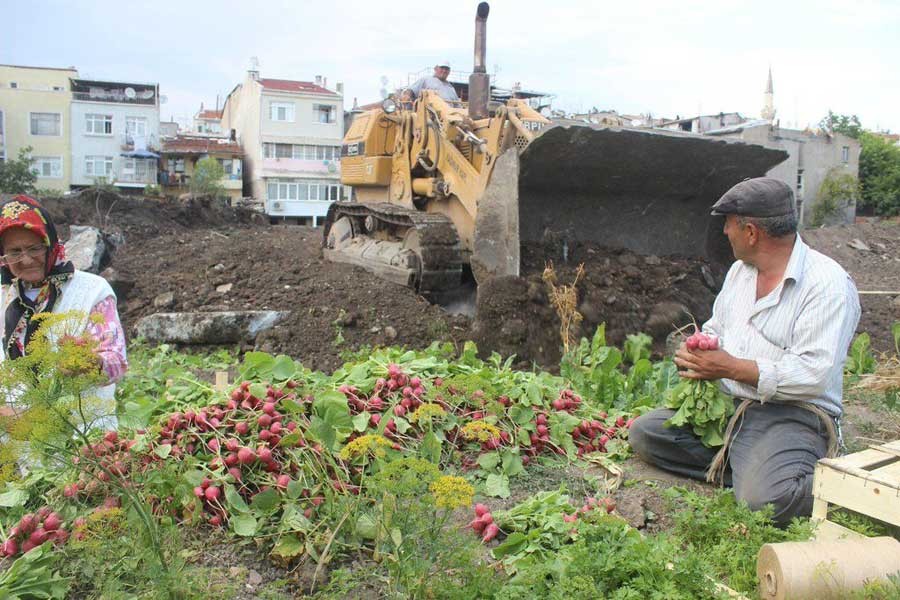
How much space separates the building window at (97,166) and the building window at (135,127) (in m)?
1.85

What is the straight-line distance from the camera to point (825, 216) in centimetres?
3444

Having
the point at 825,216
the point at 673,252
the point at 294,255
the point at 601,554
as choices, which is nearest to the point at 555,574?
the point at 601,554

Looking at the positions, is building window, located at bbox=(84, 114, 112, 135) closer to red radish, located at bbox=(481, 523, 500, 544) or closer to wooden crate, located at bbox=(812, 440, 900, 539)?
red radish, located at bbox=(481, 523, 500, 544)

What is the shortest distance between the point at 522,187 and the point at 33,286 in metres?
5.34

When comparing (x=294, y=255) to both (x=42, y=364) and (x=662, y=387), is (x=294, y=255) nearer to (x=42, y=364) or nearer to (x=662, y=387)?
(x=662, y=387)

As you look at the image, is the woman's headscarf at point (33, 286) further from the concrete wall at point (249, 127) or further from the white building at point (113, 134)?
the white building at point (113, 134)

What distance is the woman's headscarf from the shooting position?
11.2ft

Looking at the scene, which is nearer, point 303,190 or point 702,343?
point 702,343

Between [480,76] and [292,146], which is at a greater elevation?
[292,146]

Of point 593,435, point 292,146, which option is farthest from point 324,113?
point 593,435

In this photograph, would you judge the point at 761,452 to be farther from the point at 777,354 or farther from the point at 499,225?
the point at 499,225

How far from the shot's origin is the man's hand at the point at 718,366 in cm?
343

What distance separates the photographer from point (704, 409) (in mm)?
3756

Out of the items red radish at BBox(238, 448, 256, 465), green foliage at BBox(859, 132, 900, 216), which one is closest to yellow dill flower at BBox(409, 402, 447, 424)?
red radish at BBox(238, 448, 256, 465)
